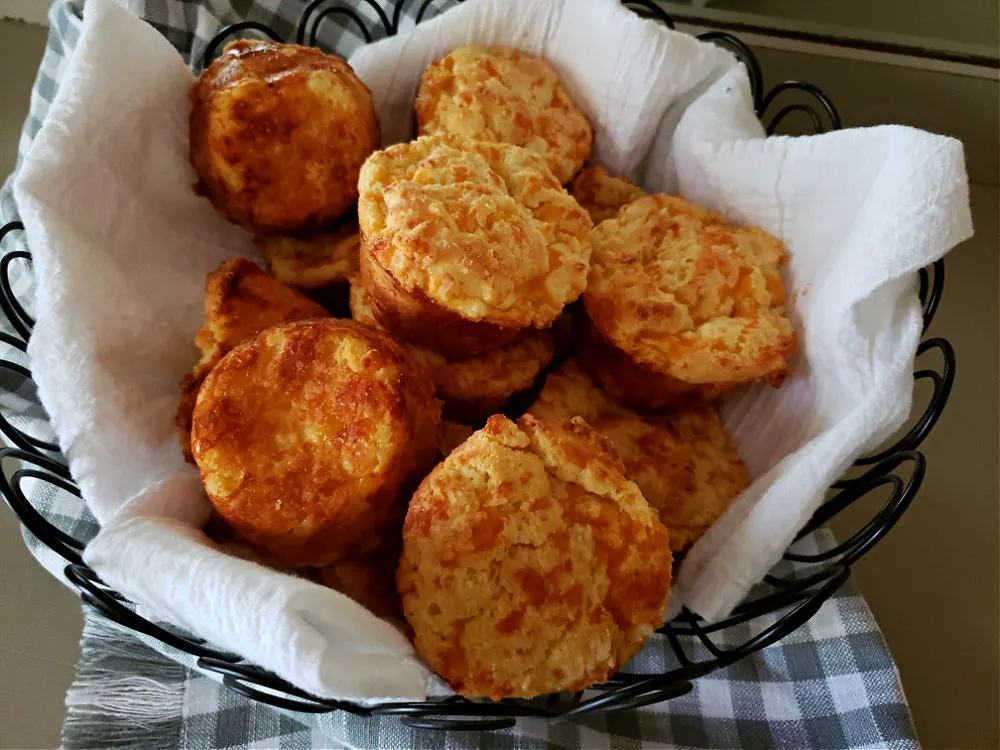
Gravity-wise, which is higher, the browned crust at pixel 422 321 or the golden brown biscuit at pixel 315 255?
the browned crust at pixel 422 321

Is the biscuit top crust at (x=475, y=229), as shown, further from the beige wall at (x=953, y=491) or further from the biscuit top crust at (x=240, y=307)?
Result: the beige wall at (x=953, y=491)

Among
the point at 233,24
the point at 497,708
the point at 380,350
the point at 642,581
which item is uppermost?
the point at 233,24

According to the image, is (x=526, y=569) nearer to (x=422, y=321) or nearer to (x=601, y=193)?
(x=422, y=321)

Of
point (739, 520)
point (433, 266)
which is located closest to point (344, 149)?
point (433, 266)

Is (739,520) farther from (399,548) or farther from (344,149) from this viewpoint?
(344,149)

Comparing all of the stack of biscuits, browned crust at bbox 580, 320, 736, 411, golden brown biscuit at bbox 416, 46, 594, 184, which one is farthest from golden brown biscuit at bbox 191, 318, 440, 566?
golden brown biscuit at bbox 416, 46, 594, 184

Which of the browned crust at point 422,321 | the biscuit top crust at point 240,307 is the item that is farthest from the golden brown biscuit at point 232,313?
the browned crust at point 422,321

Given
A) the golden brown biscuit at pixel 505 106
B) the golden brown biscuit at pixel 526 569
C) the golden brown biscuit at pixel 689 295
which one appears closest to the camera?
the golden brown biscuit at pixel 526 569
